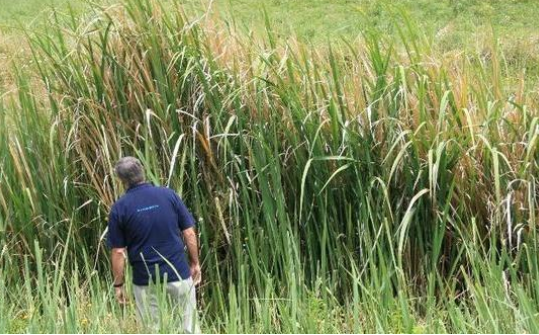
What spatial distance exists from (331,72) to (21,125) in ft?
6.06

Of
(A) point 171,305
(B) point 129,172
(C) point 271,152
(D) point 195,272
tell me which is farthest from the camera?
(C) point 271,152

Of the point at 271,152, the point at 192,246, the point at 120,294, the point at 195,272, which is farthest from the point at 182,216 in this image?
the point at 271,152

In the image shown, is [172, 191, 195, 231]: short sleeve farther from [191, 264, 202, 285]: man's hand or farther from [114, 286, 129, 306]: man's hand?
[114, 286, 129, 306]: man's hand

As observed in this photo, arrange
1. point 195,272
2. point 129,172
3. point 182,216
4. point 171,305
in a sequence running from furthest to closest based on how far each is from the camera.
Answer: point 195,272
point 182,216
point 129,172
point 171,305

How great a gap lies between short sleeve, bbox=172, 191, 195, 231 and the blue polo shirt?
3cm

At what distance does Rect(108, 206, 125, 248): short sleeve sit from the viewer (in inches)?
162

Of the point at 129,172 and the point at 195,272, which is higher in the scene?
the point at 129,172

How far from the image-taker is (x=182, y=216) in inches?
167

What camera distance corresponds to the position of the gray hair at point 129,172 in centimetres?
Answer: 410

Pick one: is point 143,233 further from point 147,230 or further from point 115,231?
point 115,231

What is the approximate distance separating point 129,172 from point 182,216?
1.17 feet

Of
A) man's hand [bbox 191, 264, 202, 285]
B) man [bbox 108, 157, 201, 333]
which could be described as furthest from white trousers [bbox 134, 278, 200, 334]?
man's hand [bbox 191, 264, 202, 285]

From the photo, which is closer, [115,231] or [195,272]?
[115,231]

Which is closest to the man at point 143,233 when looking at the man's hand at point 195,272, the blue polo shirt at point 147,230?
the blue polo shirt at point 147,230
